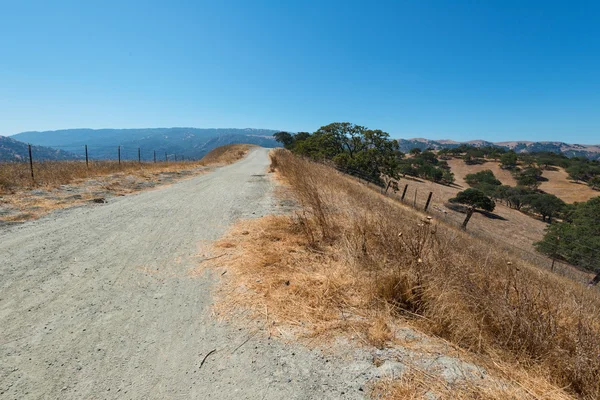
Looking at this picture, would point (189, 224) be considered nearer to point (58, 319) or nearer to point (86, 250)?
point (86, 250)

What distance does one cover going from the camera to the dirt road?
6.20ft

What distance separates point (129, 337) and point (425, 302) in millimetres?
2869

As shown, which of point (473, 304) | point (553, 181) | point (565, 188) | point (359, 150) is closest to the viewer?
point (473, 304)

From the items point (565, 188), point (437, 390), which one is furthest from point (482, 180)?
point (437, 390)

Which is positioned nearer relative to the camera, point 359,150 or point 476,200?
point 359,150

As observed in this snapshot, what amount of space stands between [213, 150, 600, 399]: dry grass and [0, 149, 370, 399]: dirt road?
1.40ft

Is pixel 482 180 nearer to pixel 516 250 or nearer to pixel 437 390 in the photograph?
pixel 516 250

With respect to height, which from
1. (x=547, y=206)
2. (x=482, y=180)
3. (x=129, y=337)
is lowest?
(x=547, y=206)

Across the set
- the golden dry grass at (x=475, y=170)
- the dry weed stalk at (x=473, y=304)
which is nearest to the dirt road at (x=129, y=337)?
the dry weed stalk at (x=473, y=304)

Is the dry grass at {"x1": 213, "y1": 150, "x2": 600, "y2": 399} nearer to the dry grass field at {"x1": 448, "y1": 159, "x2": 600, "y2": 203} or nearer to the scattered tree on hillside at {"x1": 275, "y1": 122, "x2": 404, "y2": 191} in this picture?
the scattered tree on hillside at {"x1": 275, "y1": 122, "x2": 404, "y2": 191}

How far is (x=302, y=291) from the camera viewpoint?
308 cm

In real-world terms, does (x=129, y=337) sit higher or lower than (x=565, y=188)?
higher

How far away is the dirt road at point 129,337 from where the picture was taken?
6.20 feet

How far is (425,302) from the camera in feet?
8.95
